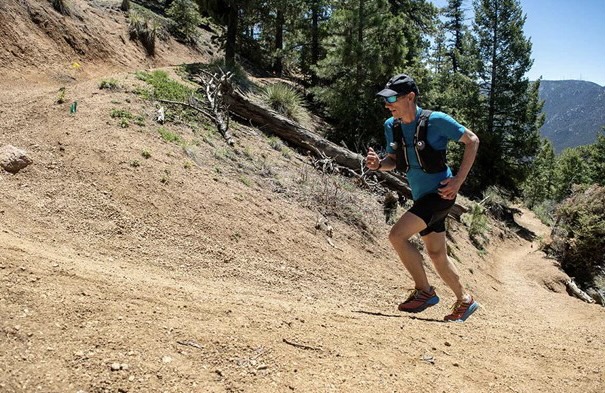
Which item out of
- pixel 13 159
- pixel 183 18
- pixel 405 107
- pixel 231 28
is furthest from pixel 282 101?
pixel 183 18

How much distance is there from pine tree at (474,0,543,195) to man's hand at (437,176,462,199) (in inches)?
923

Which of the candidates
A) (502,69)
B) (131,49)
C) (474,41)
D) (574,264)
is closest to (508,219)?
(574,264)

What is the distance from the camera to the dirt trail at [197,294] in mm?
2791

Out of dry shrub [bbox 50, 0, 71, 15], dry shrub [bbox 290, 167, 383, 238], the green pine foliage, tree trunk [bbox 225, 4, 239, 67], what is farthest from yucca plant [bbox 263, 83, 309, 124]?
the green pine foliage

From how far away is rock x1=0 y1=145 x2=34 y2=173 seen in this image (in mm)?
6469

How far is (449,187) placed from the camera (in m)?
4.04

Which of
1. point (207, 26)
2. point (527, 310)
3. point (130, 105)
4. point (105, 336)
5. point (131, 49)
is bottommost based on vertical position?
point (527, 310)

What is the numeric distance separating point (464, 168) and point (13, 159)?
20.6ft

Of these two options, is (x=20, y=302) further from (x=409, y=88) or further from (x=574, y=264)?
(x=574, y=264)

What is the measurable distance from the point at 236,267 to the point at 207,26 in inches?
1066

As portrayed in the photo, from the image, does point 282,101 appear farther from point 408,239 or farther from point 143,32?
point 408,239

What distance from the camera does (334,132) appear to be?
17844 mm

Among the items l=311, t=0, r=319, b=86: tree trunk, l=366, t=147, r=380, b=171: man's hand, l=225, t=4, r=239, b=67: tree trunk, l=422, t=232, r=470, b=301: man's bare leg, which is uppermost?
l=311, t=0, r=319, b=86: tree trunk

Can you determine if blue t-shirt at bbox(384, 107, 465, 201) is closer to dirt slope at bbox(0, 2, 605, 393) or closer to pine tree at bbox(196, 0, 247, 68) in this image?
dirt slope at bbox(0, 2, 605, 393)
